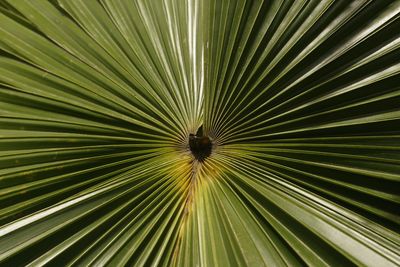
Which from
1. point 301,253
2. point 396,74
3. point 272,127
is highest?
point 396,74

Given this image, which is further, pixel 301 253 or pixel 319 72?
pixel 319 72

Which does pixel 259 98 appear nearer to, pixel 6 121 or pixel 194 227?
pixel 194 227

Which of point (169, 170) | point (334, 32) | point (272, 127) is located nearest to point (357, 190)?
point (272, 127)

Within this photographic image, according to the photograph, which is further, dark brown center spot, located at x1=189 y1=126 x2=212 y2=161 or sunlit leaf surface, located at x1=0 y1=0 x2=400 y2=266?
dark brown center spot, located at x1=189 y1=126 x2=212 y2=161

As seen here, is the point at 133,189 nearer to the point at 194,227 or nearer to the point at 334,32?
the point at 194,227

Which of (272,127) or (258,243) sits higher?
(272,127)

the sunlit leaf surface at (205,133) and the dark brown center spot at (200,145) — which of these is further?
the dark brown center spot at (200,145)

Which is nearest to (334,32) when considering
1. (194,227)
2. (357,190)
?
(357,190)
